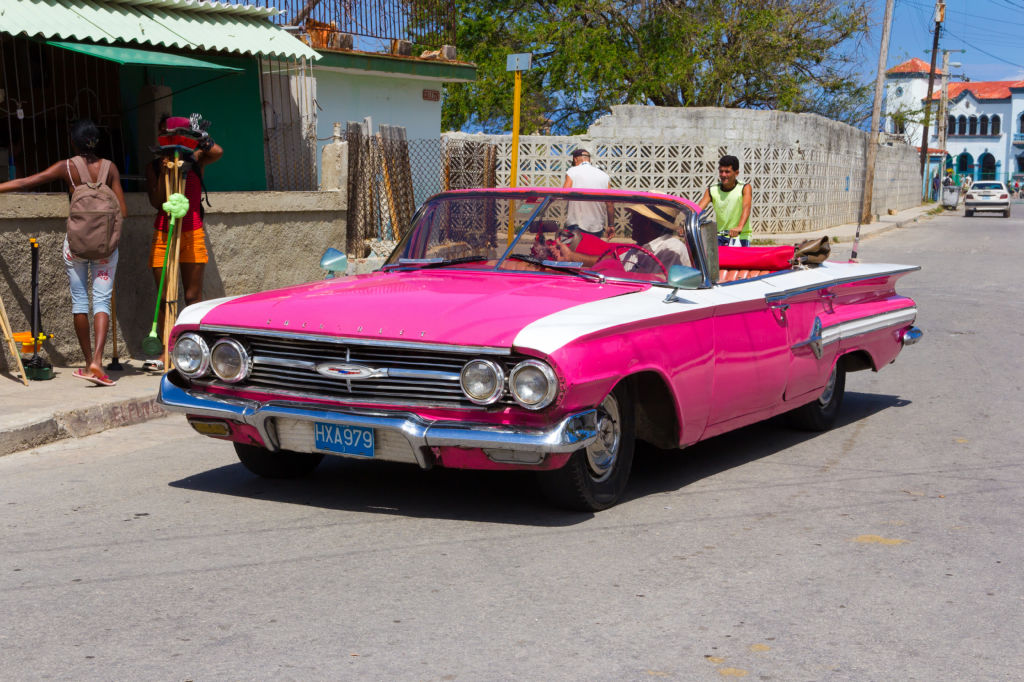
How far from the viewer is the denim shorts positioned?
28.0 feet

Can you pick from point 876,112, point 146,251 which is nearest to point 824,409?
point 146,251

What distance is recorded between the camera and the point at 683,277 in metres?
5.65

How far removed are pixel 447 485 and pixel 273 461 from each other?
2.90 ft

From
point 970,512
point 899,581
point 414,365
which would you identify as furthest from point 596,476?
point 970,512

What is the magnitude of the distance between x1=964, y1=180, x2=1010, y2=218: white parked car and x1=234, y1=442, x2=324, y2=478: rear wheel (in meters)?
51.0

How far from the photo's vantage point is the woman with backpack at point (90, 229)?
8.40m

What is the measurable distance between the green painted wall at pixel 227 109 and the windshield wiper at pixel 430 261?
5899mm

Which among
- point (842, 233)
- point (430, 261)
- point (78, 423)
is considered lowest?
point (842, 233)

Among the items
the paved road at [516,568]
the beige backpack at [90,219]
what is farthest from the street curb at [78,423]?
the beige backpack at [90,219]

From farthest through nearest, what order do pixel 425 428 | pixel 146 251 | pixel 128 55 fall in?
pixel 146 251 → pixel 128 55 → pixel 425 428

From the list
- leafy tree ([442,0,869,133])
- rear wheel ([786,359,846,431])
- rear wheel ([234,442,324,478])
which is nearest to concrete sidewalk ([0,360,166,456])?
rear wheel ([234,442,324,478])

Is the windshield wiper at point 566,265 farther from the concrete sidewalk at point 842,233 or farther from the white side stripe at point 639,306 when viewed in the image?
the concrete sidewalk at point 842,233

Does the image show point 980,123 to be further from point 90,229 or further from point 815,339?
point 90,229

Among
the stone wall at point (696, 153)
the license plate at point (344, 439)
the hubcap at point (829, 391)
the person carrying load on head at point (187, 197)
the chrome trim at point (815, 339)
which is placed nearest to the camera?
the license plate at point (344, 439)
